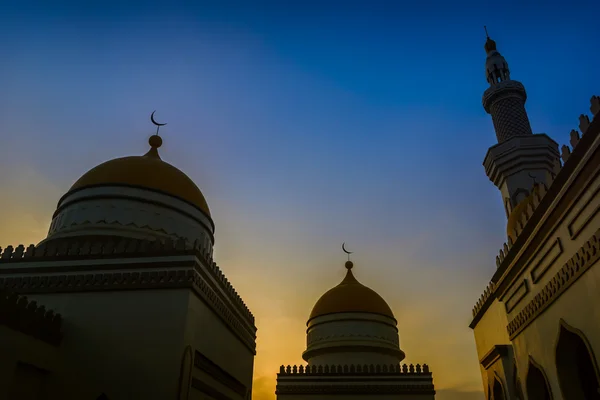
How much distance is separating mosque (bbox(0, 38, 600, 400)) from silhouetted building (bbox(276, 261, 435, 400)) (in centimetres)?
516

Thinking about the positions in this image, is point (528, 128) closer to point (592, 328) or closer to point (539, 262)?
point (539, 262)

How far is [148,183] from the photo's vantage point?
13.9m

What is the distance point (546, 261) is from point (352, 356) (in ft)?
53.5

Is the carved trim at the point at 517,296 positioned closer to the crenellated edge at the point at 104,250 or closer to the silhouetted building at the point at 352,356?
the crenellated edge at the point at 104,250

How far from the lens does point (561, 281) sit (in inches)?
286

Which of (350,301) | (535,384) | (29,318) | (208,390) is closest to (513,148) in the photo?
(350,301)

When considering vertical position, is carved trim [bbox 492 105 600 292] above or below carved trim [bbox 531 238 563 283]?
above

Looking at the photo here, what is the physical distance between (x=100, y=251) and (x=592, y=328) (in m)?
9.93

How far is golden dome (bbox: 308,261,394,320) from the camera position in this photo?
78.6 ft

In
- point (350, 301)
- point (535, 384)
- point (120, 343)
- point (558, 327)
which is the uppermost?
point (350, 301)

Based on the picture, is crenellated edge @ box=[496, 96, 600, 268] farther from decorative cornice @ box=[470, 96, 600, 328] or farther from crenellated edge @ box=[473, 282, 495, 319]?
crenellated edge @ box=[473, 282, 495, 319]

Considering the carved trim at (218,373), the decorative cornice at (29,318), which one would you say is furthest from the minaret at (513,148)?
the decorative cornice at (29,318)

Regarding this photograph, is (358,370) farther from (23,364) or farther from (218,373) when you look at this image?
(23,364)

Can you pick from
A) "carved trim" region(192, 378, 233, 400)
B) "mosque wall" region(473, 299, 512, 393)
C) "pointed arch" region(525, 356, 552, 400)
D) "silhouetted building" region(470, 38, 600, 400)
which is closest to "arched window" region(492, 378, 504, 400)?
"mosque wall" region(473, 299, 512, 393)
